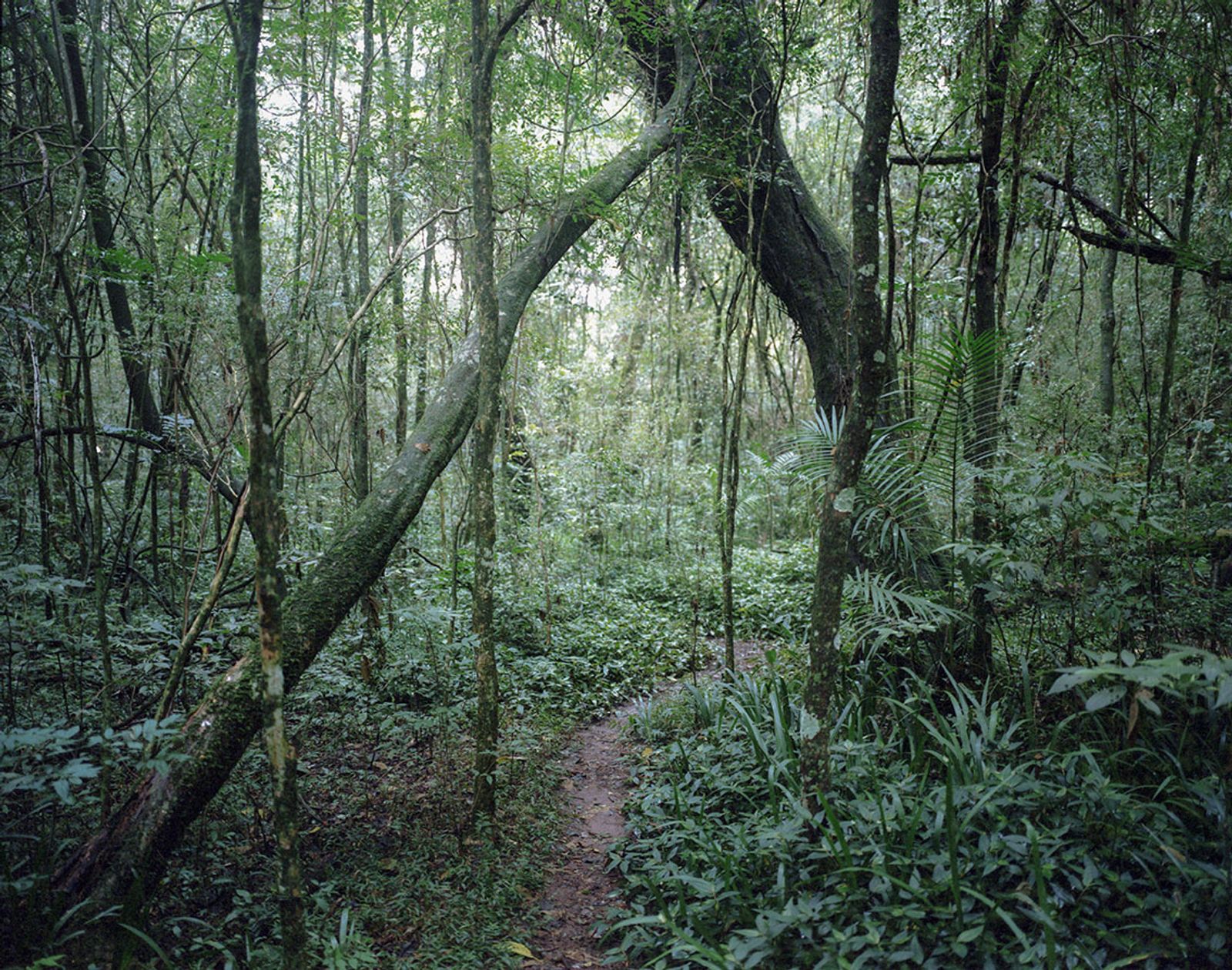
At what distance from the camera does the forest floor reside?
3467 millimetres

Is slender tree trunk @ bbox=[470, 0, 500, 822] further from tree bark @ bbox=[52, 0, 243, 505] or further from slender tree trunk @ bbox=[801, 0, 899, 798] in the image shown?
slender tree trunk @ bbox=[801, 0, 899, 798]

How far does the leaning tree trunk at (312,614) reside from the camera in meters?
3.09

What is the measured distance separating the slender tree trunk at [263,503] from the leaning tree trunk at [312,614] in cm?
43

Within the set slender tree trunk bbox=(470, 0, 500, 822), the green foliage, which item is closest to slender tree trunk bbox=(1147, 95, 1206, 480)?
the green foliage

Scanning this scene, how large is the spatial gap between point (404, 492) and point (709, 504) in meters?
7.47

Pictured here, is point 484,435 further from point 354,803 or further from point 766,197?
point 766,197

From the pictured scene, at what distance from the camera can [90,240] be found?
4715mm

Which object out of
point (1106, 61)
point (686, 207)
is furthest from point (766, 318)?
point (1106, 61)

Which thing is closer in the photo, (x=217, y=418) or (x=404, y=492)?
(x=404, y=492)

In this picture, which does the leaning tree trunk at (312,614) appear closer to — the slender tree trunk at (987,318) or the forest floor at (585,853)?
the forest floor at (585,853)

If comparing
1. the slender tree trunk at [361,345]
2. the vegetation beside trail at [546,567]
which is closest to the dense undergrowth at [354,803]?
the vegetation beside trail at [546,567]

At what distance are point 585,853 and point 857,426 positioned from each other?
122 inches

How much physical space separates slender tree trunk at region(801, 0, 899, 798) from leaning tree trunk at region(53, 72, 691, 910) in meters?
2.41

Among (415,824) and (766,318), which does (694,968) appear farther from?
(766,318)
